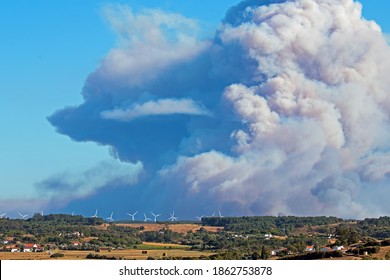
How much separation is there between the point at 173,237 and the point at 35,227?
26478 mm

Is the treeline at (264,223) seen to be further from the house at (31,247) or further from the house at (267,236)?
the house at (31,247)

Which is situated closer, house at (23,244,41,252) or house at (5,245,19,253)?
house at (5,245,19,253)

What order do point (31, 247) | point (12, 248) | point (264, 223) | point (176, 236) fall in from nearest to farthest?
1. point (12, 248)
2. point (31, 247)
3. point (176, 236)
4. point (264, 223)

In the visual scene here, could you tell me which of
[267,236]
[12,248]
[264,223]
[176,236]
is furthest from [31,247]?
[264,223]

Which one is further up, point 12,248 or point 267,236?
point 267,236

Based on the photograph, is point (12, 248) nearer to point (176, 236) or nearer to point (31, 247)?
point (31, 247)

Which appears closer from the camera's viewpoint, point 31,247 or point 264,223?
point 31,247

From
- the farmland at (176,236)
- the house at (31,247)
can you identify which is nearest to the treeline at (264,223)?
the farmland at (176,236)

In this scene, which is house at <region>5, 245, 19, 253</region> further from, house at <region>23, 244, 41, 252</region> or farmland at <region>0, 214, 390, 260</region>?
house at <region>23, 244, 41, 252</region>

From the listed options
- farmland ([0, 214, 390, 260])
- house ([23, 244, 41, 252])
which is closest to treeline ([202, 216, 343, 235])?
farmland ([0, 214, 390, 260])

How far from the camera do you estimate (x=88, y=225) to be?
435 ft

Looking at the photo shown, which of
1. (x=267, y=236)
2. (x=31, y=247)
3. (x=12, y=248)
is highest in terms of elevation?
(x=267, y=236)

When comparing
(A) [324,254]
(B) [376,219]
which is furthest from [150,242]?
(A) [324,254]
